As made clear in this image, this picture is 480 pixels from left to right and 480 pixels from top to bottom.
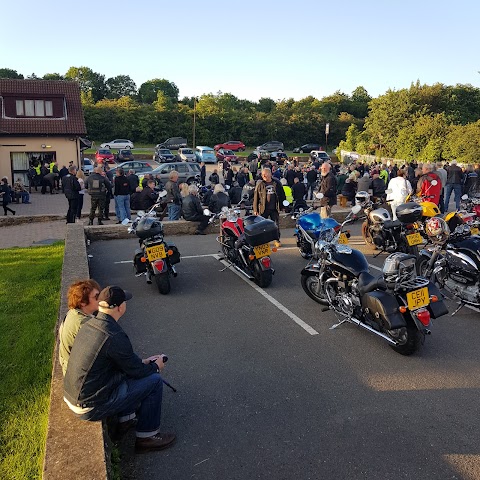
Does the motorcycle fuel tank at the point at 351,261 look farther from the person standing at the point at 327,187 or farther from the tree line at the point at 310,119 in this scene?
the tree line at the point at 310,119

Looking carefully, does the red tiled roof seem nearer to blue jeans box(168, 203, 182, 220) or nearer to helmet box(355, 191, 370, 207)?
blue jeans box(168, 203, 182, 220)

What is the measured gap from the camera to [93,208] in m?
13.4

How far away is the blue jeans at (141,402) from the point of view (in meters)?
3.66

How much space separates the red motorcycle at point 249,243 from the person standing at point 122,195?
17.6ft

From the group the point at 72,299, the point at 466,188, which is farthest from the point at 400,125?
the point at 72,299

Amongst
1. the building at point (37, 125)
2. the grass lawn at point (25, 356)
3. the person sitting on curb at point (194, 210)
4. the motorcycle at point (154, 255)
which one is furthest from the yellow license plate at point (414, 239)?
the building at point (37, 125)

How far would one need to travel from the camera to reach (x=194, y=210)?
1136 cm

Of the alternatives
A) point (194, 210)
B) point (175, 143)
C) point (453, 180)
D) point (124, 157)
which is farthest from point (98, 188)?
point (175, 143)

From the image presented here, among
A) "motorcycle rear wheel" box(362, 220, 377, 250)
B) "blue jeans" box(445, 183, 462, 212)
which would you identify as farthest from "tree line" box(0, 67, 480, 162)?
"motorcycle rear wheel" box(362, 220, 377, 250)

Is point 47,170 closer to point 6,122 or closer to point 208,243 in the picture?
point 6,122

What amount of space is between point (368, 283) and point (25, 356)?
396 cm

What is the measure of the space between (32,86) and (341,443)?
31.5 metres

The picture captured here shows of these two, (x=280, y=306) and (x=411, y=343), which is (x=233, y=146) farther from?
(x=411, y=343)

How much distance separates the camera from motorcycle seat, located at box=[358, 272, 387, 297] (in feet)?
18.1
